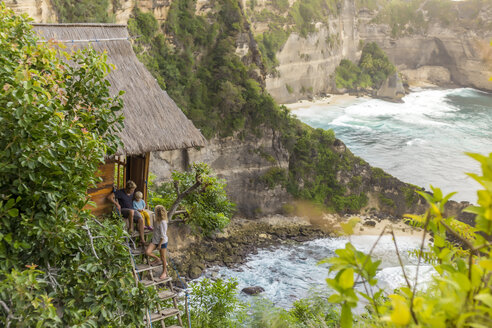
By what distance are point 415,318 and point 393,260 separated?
26.5m

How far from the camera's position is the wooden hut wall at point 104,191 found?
10.5 m

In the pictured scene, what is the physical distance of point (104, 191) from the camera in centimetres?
1062

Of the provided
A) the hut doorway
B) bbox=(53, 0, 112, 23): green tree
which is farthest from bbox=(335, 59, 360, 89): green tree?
the hut doorway

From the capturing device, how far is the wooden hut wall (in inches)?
412

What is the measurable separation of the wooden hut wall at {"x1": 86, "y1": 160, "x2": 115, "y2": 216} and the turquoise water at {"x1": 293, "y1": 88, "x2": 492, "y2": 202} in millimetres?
28394

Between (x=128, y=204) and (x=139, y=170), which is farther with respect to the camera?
(x=139, y=170)

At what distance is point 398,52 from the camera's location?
70312 mm

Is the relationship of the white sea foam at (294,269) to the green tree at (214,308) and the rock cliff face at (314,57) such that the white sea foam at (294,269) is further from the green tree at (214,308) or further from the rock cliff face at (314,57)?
the rock cliff face at (314,57)

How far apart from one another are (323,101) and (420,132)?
38.9 feet

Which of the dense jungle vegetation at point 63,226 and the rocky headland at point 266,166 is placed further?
the rocky headland at point 266,166

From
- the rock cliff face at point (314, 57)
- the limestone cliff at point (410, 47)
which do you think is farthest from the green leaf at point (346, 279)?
the limestone cliff at point (410, 47)

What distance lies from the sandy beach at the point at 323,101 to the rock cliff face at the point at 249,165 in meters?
18.9

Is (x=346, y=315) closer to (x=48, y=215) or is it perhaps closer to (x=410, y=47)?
(x=48, y=215)

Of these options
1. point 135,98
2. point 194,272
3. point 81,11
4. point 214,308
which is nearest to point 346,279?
point 135,98
